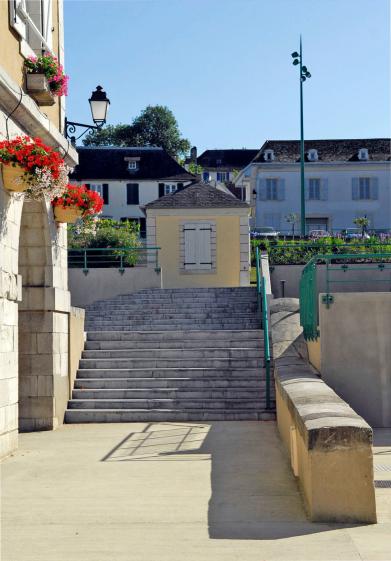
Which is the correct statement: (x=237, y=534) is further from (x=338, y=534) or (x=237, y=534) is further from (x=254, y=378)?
(x=254, y=378)

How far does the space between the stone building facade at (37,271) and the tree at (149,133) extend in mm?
64915

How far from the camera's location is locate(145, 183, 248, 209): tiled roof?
2608 centimetres

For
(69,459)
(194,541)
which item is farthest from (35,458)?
(194,541)

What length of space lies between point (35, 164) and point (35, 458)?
→ 133 inches

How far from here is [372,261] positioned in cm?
2411

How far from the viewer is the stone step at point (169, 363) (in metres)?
14.9

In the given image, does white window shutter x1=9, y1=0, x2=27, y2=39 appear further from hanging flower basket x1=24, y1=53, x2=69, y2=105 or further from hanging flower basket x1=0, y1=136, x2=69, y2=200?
hanging flower basket x1=0, y1=136, x2=69, y2=200

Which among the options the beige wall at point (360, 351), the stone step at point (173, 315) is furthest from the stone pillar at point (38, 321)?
the stone step at point (173, 315)

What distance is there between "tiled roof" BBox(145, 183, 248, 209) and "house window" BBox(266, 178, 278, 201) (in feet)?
92.4

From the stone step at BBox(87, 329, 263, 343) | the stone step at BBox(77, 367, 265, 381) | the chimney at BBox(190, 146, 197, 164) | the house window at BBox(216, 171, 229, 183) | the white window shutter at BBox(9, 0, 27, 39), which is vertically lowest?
the stone step at BBox(77, 367, 265, 381)

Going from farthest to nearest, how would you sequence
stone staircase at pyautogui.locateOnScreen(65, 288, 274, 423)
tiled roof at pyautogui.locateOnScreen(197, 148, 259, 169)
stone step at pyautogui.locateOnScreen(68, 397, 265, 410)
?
1. tiled roof at pyautogui.locateOnScreen(197, 148, 259, 169)
2. stone step at pyautogui.locateOnScreen(68, 397, 265, 410)
3. stone staircase at pyautogui.locateOnScreen(65, 288, 274, 423)

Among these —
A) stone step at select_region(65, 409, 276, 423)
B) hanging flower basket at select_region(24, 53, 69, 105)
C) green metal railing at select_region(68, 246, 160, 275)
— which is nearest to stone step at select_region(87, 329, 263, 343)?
stone step at select_region(65, 409, 276, 423)

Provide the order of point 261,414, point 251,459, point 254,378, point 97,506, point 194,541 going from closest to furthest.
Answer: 1. point 194,541
2. point 97,506
3. point 251,459
4. point 261,414
5. point 254,378

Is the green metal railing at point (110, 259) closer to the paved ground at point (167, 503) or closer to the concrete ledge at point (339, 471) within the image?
the paved ground at point (167, 503)
